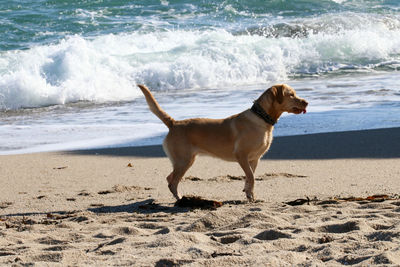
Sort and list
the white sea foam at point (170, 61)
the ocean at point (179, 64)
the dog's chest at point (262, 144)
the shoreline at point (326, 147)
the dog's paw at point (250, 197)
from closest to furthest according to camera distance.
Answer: the dog's paw at point (250, 197) → the dog's chest at point (262, 144) → the shoreline at point (326, 147) → the ocean at point (179, 64) → the white sea foam at point (170, 61)

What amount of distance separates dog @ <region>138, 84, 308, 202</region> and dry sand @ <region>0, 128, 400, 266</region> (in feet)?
1.16

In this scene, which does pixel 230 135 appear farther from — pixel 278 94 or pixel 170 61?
pixel 170 61

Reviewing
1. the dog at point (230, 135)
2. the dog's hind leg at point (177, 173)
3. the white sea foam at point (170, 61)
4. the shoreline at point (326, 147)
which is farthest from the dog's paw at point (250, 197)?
the white sea foam at point (170, 61)

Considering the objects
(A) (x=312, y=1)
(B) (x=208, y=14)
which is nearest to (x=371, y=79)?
(B) (x=208, y=14)

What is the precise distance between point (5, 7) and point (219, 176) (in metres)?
17.0

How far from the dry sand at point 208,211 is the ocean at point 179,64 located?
1.04 metres

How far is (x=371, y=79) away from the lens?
13375 mm

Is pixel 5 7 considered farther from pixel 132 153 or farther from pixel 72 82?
pixel 132 153

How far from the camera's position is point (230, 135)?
5383mm

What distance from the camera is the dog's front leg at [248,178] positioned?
17.0 feet

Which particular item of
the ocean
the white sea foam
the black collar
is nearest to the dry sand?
the black collar

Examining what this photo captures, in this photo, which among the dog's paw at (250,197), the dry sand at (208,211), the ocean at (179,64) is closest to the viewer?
the dry sand at (208,211)

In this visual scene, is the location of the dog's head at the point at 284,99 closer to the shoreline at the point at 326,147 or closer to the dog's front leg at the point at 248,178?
the dog's front leg at the point at 248,178

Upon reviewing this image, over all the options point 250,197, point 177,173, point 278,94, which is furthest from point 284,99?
point 177,173
